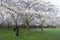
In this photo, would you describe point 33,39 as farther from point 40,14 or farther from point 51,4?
point 51,4

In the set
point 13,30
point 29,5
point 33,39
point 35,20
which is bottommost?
point 33,39

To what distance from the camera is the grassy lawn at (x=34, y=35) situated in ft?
7.56

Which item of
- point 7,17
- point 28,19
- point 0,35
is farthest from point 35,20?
point 0,35

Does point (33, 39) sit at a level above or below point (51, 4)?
Result: below

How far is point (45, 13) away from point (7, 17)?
23.4 inches

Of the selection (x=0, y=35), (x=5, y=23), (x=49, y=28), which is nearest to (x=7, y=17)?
(x=5, y=23)

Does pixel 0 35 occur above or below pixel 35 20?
below

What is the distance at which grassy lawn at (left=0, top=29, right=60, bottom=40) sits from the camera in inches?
90.8

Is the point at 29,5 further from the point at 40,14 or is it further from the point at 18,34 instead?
the point at 18,34

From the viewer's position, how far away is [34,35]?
2.35 m

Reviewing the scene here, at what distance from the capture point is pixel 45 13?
2.35 meters

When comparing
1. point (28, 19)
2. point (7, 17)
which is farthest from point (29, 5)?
point (7, 17)

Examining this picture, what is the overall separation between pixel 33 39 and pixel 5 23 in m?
0.50

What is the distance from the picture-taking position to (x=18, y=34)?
93.0 inches
